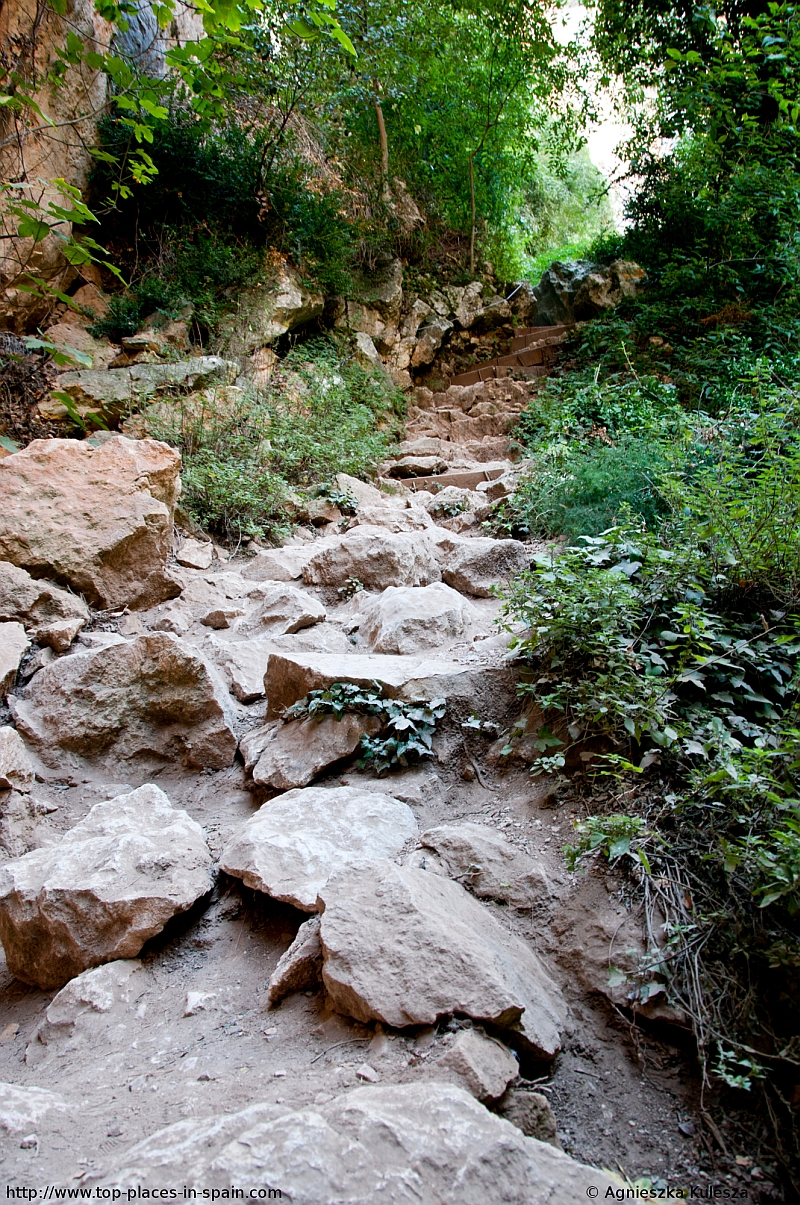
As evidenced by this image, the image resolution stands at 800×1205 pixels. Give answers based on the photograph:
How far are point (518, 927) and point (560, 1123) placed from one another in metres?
0.47

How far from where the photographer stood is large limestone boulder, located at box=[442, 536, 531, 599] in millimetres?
3895

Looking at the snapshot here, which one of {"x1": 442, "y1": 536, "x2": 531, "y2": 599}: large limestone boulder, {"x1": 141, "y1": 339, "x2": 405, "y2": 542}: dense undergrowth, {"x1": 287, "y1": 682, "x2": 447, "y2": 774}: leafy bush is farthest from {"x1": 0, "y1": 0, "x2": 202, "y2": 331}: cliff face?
{"x1": 287, "y1": 682, "x2": 447, "y2": 774}: leafy bush

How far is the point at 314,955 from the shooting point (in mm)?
1597

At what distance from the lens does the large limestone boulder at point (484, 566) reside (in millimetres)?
3895

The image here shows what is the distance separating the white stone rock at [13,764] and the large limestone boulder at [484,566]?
2.44 metres

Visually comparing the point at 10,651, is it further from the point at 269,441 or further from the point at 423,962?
the point at 269,441

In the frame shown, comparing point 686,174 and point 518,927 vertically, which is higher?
point 686,174

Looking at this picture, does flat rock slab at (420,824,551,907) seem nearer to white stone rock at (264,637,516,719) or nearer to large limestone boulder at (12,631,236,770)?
white stone rock at (264,637,516,719)

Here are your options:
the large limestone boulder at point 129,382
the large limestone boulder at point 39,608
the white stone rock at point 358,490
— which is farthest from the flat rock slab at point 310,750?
the large limestone boulder at point 129,382

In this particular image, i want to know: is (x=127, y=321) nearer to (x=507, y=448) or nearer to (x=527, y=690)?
(x=507, y=448)

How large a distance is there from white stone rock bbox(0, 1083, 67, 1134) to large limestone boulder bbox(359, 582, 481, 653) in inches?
83.1

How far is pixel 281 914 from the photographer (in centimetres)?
197

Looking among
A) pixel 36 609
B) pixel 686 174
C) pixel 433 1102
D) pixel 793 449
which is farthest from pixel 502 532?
pixel 686 174

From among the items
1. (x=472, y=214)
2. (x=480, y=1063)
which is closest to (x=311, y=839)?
(x=480, y=1063)
